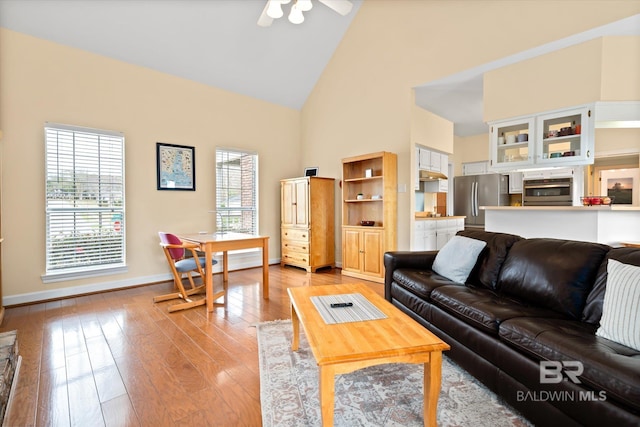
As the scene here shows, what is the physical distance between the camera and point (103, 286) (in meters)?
4.10

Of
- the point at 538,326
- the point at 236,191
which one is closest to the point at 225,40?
the point at 236,191

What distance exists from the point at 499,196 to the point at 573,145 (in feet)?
10.2

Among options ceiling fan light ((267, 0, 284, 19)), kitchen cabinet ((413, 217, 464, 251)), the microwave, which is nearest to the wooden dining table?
kitchen cabinet ((413, 217, 464, 251))

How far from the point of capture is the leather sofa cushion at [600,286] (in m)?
1.67

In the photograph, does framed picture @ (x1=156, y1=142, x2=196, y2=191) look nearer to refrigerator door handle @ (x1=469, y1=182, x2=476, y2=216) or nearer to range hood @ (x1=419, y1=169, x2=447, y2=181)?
range hood @ (x1=419, y1=169, x2=447, y2=181)

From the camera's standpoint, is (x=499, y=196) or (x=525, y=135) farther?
(x=499, y=196)

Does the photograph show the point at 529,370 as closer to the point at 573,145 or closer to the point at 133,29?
the point at 573,145

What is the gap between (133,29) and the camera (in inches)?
156

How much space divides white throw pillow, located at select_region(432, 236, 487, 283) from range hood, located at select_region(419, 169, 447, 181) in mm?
2439

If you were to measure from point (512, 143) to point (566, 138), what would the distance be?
0.55 m

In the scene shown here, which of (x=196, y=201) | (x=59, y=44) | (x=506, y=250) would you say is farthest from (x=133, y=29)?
(x=506, y=250)

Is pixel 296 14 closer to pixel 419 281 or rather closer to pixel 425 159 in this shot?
pixel 425 159

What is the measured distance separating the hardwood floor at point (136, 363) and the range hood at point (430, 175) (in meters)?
3.23

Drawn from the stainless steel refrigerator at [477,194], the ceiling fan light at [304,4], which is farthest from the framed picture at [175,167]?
the stainless steel refrigerator at [477,194]
